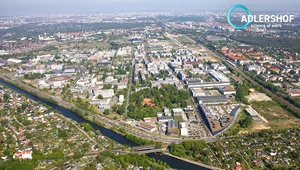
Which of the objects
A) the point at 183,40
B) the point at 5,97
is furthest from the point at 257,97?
the point at 183,40

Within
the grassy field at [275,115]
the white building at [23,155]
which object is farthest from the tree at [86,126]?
the grassy field at [275,115]

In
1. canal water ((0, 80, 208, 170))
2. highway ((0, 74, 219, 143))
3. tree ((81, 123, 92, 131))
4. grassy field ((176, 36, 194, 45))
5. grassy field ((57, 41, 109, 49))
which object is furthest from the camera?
grassy field ((176, 36, 194, 45))

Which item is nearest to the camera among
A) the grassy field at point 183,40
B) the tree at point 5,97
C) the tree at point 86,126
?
the tree at point 86,126

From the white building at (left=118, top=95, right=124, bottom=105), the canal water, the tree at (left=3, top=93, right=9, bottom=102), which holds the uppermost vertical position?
the tree at (left=3, top=93, right=9, bottom=102)

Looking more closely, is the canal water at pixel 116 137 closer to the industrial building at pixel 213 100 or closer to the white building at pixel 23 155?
the white building at pixel 23 155

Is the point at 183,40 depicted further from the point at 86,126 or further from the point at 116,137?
the point at 116,137

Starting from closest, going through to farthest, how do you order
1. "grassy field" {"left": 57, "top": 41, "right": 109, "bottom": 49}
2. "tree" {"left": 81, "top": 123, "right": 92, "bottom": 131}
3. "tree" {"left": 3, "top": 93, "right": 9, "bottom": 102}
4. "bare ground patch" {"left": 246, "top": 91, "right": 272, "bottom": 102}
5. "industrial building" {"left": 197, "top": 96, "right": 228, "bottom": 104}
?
"tree" {"left": 81, "top": 123, "right": 92, "bottom": 131}, "industrial building" {"left": 197, "top": 96, "right": 228, "bottom": 104}, "bare ground patch" {"left": 246, "top": 91, "right": 272, "bottom": 102}, "tree" {"left": 3, "top": 93, "right": 9, "bottom": 102}, "grassy field" {"left": 57, "top": 41, "right": 109, "bottom": 49}

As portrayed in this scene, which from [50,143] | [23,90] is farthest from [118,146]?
[23,90]

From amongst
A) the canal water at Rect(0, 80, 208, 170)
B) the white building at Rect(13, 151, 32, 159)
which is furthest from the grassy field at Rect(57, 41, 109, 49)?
the white building at Rect(13, 151, 32, 159)

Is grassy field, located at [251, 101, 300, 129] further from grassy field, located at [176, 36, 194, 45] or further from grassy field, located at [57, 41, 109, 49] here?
grassy field, located at [57, 41, 109, 49]

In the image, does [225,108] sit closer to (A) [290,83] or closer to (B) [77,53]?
(A) [290,83]
